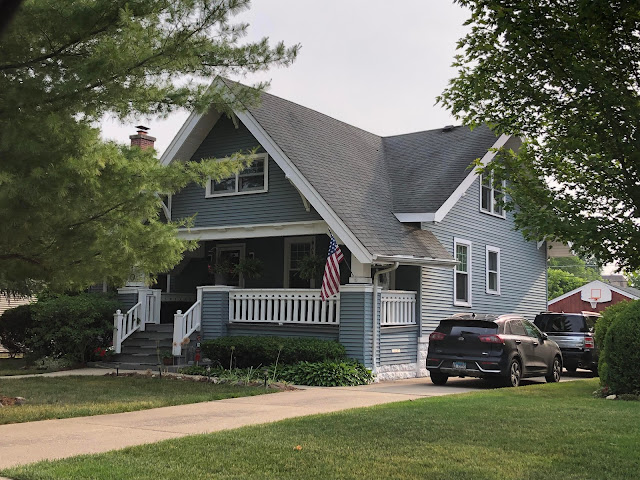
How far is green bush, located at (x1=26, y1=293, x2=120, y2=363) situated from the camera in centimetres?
1892

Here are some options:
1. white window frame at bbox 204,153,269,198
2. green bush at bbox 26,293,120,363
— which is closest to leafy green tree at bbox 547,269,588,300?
white window frame at bbox 204,153,269,198

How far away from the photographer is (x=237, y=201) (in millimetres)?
19812

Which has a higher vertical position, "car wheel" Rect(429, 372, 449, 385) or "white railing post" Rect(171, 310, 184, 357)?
"white railing post" Rect(171, 310, 184, 357)

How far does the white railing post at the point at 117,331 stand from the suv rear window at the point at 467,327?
8896mm

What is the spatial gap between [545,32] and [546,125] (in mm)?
2047

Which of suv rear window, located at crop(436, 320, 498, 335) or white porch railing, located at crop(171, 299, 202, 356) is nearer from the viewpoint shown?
suv rear window, located at crop(436, 320, 498, 335)

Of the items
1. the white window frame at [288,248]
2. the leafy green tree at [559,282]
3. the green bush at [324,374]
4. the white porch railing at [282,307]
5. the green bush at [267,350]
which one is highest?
the leafy green tree at [559,282]

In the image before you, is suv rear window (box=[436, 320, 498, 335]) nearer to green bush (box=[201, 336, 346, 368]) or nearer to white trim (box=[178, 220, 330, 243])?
green bush (box=[201, 336, 346, 368])

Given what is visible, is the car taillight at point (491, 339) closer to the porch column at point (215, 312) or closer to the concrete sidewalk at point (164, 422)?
the concrete sidewalk at point (164, 422)

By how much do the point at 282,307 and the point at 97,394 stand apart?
19.9 feet

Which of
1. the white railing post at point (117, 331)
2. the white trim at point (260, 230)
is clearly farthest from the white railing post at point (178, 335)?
the white trim at point (260, 230)

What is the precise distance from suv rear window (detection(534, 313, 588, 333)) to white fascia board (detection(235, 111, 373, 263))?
704cm

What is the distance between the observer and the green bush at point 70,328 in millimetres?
18922

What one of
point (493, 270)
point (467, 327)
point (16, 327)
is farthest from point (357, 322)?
point (16, 327)
